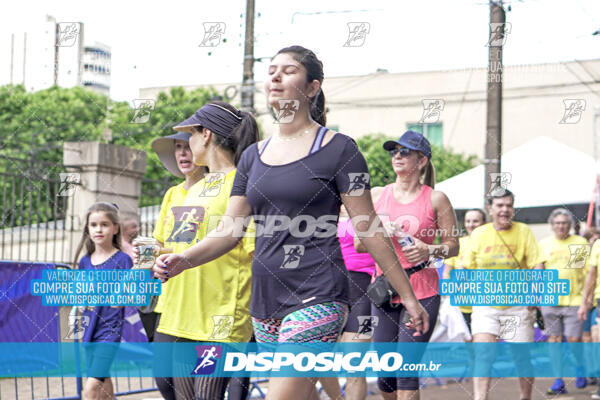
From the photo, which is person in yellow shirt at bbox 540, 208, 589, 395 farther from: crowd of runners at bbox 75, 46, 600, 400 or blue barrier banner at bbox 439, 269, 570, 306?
crowd of runners at bbox 75, 46, 600, 400

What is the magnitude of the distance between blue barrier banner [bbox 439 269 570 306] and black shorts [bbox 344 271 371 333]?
160cm

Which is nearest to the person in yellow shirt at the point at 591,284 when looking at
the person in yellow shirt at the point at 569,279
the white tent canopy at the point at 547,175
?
the person in yellow shirt at the point at 569,279

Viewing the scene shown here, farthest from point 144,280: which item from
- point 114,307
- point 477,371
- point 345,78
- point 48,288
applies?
point 345,78

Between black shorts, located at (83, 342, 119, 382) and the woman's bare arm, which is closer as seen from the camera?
the woman's bare arm

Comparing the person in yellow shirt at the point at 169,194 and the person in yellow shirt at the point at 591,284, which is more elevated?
the person in yellow shirt at the point at 169,194

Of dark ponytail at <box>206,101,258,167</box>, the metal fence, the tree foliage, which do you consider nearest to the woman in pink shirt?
dark ponytail at <box>206,101,258,167</box>

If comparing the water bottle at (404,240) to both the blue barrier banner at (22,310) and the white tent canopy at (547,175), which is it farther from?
the white tent canopy at (547,175)

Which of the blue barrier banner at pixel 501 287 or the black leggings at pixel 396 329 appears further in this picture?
the blue barrier banner at pixel 501 287

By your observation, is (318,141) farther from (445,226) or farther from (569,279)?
→ (569,279)

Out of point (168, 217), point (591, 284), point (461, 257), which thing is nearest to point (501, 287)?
point (461, 257)

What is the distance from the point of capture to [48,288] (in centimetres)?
687

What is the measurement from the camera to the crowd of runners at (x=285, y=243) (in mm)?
3354

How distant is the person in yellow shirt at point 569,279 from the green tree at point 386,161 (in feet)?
51.5

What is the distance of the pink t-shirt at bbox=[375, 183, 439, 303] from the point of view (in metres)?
5.49
